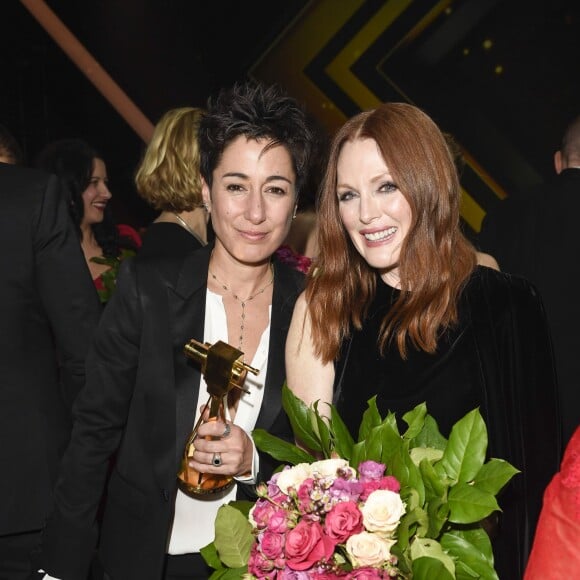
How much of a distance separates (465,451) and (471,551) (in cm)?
16

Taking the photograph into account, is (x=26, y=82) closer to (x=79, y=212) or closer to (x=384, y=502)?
(x=79, y=212)

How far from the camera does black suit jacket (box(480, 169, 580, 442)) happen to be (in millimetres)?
3213

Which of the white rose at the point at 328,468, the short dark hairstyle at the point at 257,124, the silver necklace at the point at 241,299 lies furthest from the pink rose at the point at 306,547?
the short dark hairstyle at the point at 257,124

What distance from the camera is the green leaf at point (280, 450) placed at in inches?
63.0

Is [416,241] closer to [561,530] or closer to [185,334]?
[185,334]

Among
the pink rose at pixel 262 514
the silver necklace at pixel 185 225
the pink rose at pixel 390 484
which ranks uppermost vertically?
the pink rose at pixel 390 484

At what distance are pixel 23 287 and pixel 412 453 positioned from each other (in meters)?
1.24

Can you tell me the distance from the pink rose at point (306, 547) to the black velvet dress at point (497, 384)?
535 mm

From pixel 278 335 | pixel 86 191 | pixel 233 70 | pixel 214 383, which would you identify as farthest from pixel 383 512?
pixel 233 70

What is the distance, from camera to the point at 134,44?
6.09 meters

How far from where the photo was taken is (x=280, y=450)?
1.62m

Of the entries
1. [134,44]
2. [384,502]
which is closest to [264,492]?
[384,502]

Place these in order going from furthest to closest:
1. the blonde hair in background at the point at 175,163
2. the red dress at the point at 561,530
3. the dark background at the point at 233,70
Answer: the dark background at the point at 233,70 < the blonde hair in background at the point at 175,163 < the red dress at the point at 561,530

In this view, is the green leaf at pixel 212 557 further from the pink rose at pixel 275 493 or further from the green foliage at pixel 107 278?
the green foliage at pixel 107 278
